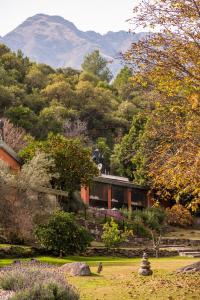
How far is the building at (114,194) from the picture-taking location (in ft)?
160

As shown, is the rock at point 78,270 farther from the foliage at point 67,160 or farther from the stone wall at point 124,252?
the foliage at point 67,160

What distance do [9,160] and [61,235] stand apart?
1100cm

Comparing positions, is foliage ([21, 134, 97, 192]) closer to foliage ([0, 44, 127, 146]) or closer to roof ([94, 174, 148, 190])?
roof ([94, 174, 148, 190])

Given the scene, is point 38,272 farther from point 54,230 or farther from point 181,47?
point 54,230

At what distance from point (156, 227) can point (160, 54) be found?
30.2 metres

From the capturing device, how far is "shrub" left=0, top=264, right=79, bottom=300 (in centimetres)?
1103

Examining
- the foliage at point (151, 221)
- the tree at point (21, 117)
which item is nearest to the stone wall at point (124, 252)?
the foliage at point (151, 221)

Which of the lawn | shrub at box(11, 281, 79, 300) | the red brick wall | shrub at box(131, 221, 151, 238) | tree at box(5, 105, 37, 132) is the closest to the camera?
shrub at box(11, 281, 79, 300)

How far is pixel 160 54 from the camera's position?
53.1 feet

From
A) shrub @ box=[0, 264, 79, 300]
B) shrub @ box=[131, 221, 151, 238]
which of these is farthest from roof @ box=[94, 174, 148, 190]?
shrub @ box=[0, 264, 79, 300]

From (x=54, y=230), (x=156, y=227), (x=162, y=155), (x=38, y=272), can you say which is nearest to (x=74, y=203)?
(x=156, y=227)

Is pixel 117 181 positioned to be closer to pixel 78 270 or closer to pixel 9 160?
pixel 9 160

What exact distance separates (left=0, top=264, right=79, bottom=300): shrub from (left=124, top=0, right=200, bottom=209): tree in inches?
196

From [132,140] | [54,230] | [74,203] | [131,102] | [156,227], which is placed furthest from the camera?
[131,102]
